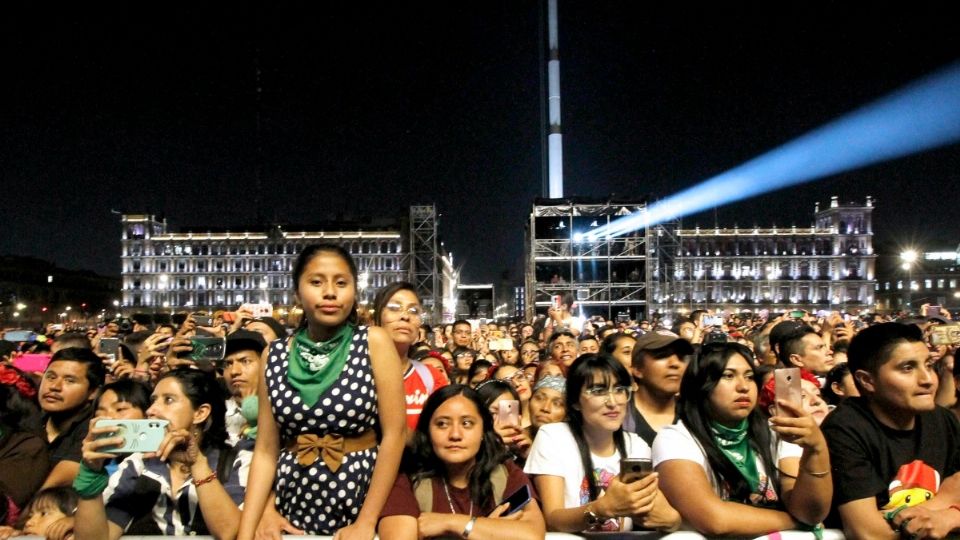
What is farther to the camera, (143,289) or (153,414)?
(143,289)

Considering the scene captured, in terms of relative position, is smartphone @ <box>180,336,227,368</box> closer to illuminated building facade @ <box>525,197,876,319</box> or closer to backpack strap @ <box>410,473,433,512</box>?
backpack strap @ <box>410,473,433,512</box>

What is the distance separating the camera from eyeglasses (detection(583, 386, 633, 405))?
10.2ft

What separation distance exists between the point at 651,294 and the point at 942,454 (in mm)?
30284

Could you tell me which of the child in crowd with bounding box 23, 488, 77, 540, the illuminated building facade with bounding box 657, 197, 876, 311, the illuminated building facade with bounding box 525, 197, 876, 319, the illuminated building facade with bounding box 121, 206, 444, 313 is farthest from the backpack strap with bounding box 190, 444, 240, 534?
the illuminated building facade with bounding box 121, 206, 444, 313

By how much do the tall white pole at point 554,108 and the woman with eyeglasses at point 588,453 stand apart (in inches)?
1695

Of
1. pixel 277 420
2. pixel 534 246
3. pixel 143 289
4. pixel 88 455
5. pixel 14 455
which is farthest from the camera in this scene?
pixel 143 289

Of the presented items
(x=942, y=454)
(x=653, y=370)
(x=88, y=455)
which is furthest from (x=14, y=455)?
(x=942, y=454)

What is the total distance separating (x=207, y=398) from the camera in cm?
316

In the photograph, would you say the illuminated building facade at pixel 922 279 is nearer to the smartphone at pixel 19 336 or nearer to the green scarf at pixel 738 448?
the smartphone at pixel 19 336

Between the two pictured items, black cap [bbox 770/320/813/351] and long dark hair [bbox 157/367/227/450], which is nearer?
long dark hair [bbox 157/367/227/450]

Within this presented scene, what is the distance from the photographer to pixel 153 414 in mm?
3102

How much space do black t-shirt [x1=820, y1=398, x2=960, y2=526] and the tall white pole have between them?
4337 cm

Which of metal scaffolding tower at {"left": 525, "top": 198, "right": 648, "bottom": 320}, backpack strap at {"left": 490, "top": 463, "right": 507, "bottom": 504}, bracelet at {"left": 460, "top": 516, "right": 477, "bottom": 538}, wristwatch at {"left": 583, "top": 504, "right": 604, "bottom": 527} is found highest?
metal scaffolding tower at {"left": 525, "top": 198, "right": 648, "bottom": 320}

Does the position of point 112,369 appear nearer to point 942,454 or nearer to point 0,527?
point 0,527
